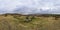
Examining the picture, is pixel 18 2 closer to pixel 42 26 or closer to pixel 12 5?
pixel 12 5

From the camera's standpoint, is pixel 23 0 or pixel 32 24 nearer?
pixel 32 24

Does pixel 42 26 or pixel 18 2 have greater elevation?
pixel 18 2

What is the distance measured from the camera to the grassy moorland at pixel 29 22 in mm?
872

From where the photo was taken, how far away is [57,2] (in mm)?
964

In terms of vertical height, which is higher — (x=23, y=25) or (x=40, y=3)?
(x=40, y=3)

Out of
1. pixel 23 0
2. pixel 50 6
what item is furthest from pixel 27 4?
pixel 50 6

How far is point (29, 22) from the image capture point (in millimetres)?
907

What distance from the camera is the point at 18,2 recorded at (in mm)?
991

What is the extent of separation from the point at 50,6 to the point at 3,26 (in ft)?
1.14

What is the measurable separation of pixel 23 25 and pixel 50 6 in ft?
0.75

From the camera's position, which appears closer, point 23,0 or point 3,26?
point 3,26

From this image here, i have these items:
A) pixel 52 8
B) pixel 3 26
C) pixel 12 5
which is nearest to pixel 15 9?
pixel 12 5

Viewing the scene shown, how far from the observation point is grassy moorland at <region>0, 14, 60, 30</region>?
87cm

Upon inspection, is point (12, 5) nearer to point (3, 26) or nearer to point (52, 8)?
point (3, 26)
